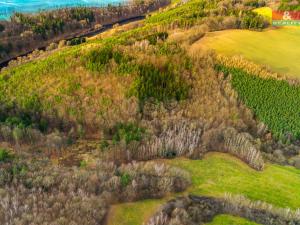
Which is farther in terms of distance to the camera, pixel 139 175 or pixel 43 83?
pixel 43 83

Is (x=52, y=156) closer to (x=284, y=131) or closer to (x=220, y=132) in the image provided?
(x=220, y=132)

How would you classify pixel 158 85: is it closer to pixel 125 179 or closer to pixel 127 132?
pixel 127 132

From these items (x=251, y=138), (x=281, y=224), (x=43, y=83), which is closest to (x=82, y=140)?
(x=43, y=83)

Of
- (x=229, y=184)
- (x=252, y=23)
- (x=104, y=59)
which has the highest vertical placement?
(x=252, y=23)

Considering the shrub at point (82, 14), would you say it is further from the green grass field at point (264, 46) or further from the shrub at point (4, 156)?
the shrub at point (4, 156)

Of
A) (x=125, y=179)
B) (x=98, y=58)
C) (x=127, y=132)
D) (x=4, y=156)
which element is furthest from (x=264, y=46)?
(x=4, y=156)

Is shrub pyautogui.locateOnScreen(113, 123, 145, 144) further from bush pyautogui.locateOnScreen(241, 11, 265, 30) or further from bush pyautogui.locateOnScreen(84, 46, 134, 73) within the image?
bush pyautogui.locateOnScreen(241, 11, 265, 30)

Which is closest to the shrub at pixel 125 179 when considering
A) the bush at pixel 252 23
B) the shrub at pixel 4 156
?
the shrub at pixel 4 156
